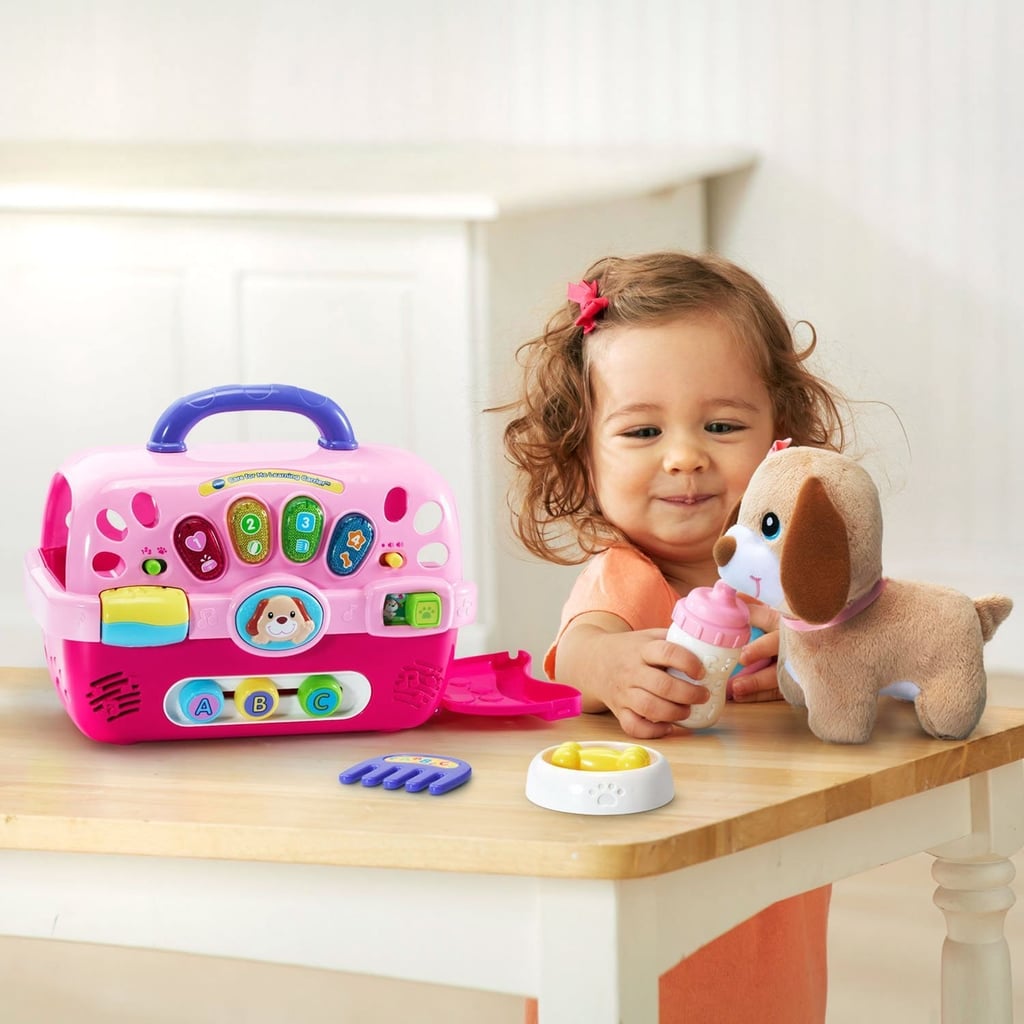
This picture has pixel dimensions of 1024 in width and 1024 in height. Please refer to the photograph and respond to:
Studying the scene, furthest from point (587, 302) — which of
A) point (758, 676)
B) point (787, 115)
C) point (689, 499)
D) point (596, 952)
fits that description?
point (787, 115)

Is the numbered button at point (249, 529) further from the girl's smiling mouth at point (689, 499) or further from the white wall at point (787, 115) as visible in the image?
the white wall at point (787, 115)

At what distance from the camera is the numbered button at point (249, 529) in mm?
654

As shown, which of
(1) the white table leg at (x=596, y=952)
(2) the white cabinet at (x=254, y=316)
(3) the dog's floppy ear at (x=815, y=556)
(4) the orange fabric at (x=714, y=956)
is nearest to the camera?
(1) the white table leg at (x=596, y=952)

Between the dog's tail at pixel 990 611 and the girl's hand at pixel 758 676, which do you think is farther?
the girl's hand at pixel 758 676

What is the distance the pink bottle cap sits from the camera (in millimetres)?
646

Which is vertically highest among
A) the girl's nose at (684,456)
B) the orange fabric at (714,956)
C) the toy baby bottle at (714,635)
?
the girl's nose at (684,456)

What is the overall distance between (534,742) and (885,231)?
5.44ft

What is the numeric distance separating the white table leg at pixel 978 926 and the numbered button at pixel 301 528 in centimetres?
34

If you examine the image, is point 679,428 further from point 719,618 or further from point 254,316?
point 254,316

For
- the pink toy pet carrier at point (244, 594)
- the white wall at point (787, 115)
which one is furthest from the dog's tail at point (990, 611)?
the white wall at point (787, 115)

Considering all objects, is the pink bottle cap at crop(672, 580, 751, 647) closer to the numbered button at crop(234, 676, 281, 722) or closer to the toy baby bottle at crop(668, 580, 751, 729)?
the toy baby bottle at crop(668, 580, 751, 729)

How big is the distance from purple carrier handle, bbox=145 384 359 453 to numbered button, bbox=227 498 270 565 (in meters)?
0.06

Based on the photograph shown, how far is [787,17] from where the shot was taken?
2.25 meters

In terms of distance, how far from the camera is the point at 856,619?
622mm
